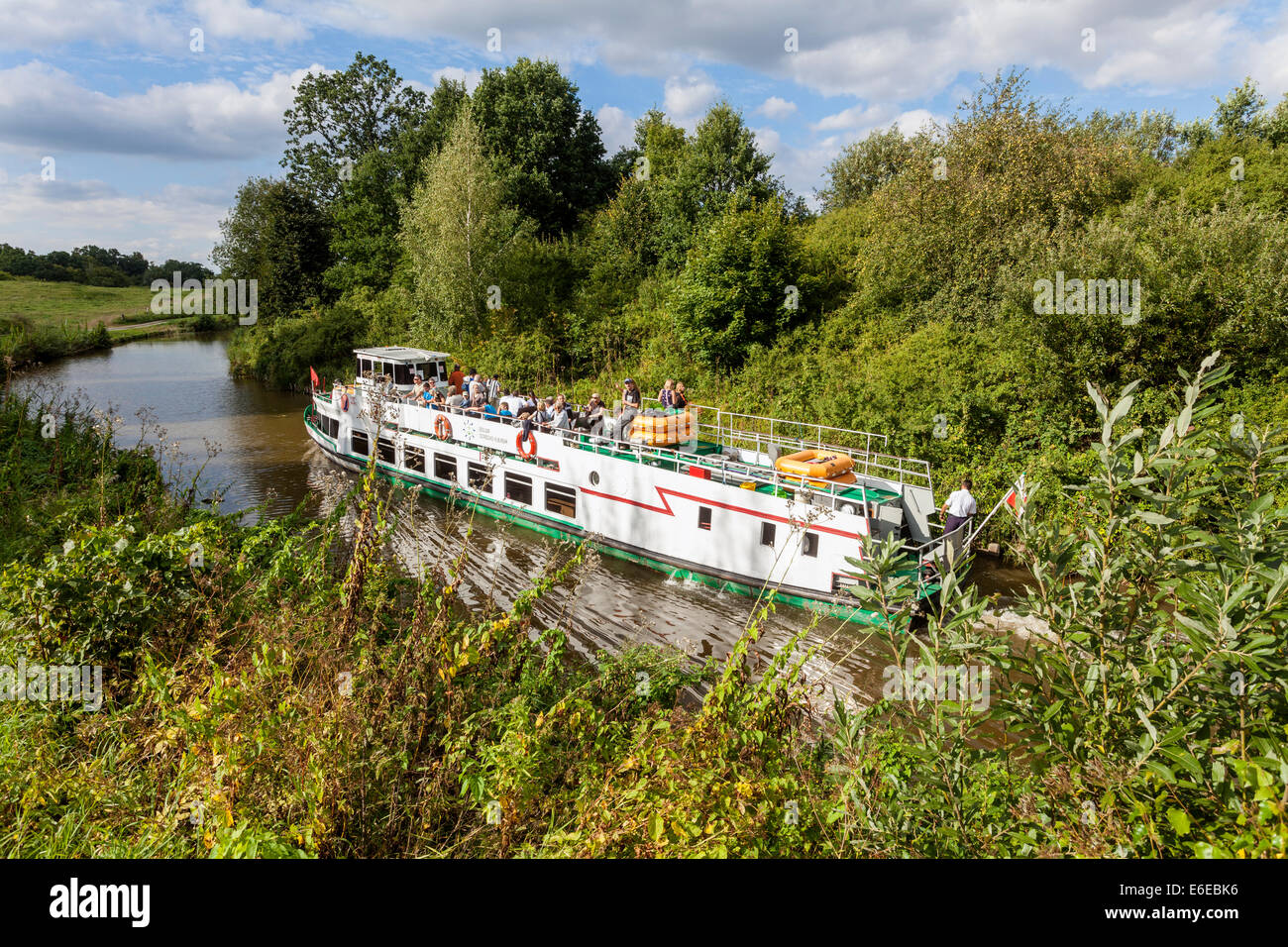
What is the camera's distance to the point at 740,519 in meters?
13.9

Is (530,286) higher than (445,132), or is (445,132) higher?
(445,132)

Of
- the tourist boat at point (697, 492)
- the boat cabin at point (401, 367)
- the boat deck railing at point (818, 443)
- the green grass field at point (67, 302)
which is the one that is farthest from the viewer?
the green grass field at point (67, 302)

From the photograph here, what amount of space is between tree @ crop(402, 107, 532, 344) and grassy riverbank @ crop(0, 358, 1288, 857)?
92.0 feet

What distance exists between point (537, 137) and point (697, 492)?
35.0 metres

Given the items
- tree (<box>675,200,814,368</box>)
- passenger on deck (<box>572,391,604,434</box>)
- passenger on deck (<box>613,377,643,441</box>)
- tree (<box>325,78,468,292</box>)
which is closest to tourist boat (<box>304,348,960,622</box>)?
passenger on deck (<box>613,377,643,441</box>)

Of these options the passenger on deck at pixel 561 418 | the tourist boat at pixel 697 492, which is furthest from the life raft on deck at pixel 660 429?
the passenger on deck at pixel 561 418

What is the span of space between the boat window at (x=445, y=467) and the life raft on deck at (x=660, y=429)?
270 inches

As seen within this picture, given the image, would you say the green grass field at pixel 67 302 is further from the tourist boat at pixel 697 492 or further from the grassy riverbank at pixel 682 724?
the grassy riverbank at pixel 682 724

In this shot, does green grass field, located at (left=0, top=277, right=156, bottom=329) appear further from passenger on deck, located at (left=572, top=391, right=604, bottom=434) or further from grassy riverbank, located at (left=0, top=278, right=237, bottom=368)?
passenger on deck, located at (left=572, top=391, right=604, bottom=434)

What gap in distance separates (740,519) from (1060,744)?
36.3 feet

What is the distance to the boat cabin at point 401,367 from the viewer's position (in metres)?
22.1

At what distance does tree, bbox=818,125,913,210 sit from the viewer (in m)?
41.0

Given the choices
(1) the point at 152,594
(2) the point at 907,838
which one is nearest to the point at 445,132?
(1) the point at 152,594
